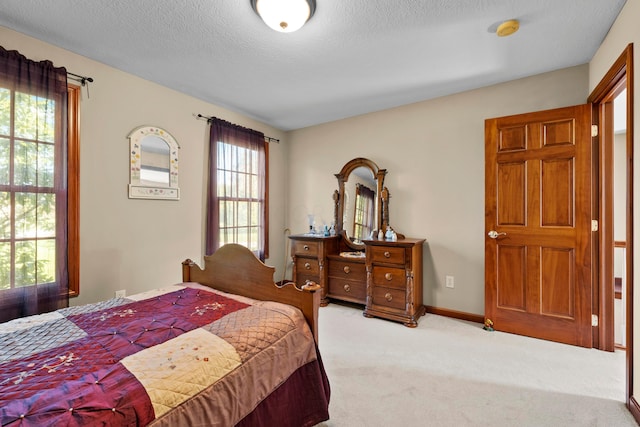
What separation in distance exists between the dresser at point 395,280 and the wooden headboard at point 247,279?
157 centimetres

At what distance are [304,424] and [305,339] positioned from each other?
1.33 ft

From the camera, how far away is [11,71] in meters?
1.96

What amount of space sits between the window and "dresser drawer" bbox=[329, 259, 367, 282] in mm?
2482

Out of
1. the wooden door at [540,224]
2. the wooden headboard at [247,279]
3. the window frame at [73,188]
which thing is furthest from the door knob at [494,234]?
the window frame at [73,188]

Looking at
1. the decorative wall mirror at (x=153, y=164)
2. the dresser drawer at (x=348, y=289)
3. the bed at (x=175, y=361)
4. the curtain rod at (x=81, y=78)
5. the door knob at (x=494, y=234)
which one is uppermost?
the curtain rod at (x=81, y=78)

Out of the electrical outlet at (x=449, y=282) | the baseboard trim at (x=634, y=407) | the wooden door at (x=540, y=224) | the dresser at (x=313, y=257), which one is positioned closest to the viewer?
the baseboard trim at (x=634, y=407)

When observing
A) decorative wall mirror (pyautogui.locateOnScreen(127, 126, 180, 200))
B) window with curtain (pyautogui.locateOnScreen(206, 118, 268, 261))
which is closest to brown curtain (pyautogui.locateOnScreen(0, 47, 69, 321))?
decorative wall mirror (pyautogui.locateOnScreen(127, 126, 180, 200))

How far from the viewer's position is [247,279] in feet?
6.17

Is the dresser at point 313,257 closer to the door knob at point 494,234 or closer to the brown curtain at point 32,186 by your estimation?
the door knob at point 494,234

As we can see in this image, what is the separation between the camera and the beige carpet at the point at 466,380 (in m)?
1.63

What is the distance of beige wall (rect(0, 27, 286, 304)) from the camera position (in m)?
2.35

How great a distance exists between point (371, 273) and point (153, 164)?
252 cm

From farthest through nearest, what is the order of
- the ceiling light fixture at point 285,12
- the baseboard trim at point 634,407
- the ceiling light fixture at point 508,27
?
the ceiling light fixture at point 508,27 < the ceiling light fixture at point 285,12 < the baseboard trim at point 634,407

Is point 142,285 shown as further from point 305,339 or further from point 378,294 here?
point 378,294
